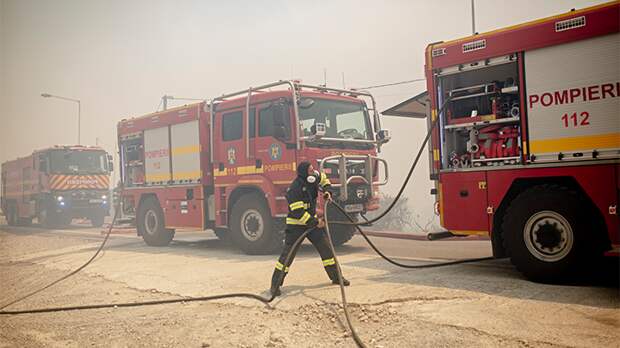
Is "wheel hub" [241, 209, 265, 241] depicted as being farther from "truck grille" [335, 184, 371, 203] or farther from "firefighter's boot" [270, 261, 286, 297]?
"firefighter's boot" [270, 261, 286, 297]

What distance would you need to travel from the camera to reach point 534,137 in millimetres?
5934

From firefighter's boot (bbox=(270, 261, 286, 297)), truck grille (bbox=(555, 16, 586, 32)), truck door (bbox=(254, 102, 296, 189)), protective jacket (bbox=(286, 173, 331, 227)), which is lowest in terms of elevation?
firefighter's boot (bbox=(270, 261, 286, 297))

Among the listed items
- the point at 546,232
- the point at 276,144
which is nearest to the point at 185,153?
the point at 276,144

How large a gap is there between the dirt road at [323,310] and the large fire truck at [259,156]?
1.33 metres

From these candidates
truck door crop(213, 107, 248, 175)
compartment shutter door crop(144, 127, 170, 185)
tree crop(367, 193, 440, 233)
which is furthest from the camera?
tree crop(367, 193, 440, 233)

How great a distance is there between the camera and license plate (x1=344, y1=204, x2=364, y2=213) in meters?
8.96

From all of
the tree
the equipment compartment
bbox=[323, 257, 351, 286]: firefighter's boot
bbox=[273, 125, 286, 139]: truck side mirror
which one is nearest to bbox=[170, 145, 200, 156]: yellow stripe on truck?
bbox=[273, 125, 286, 139]: truck side mirror

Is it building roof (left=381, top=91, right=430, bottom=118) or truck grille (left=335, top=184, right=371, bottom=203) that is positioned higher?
building roof (left=381, top=91, right=430, bottom=118)

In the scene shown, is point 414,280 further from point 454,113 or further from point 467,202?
point 454,113

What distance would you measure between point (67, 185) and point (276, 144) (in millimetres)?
14520

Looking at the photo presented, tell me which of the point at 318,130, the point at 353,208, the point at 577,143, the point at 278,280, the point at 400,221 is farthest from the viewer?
the point at 400,221

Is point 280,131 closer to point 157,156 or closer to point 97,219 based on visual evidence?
point 157,156

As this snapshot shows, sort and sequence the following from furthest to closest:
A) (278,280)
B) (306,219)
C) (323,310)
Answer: (306,219) < (278,280) < (323,310)

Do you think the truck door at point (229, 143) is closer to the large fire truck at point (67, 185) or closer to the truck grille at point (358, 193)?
the truck grille at point (358, 193)
